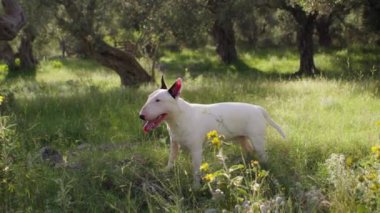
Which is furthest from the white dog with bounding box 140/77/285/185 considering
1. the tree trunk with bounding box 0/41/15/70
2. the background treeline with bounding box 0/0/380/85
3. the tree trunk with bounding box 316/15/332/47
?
the tree trunk with bounding box 316/15/332/47

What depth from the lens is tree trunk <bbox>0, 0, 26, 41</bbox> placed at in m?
7.72

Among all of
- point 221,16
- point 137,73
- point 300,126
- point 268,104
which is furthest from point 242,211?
point 221,16

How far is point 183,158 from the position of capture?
250 inches

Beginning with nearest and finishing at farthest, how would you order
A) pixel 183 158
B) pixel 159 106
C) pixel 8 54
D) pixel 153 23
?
pixel 159 106 < pixel 183 158 < pixel 153 23 < pixel 8 54

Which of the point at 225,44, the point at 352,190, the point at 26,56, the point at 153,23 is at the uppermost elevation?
the point at 153,23

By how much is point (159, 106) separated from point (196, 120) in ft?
1.66

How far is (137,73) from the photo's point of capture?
53.4ft

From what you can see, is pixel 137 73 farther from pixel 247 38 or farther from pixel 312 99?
pixel 247 38

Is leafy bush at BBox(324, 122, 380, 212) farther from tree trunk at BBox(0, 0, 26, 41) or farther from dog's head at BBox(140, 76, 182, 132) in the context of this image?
tree trunk at BBox(0, 0, 26, 41)

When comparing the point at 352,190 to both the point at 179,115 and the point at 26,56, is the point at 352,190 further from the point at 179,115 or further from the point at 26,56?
the point at 26,56

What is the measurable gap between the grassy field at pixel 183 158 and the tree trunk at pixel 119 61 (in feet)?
10.3

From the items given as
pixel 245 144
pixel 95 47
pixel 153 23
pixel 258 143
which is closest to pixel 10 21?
pixel 245 144

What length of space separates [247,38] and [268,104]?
94.9ft

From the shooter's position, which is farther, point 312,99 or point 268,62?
point 268,62
